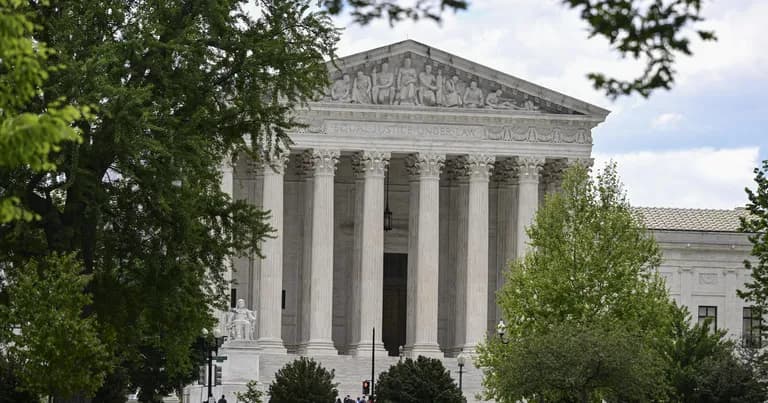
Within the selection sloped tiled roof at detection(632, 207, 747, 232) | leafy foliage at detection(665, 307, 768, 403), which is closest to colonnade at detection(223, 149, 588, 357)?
sloped tiled roof at detection(632, 207, 747, 232)

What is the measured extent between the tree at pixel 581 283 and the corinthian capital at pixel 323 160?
27716 mm

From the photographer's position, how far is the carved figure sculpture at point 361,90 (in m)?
85.2

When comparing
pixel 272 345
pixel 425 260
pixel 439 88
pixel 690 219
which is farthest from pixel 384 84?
pixel 690 219

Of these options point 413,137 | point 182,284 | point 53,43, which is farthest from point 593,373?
point 413,137

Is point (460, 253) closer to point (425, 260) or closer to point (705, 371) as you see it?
point (425, 260)

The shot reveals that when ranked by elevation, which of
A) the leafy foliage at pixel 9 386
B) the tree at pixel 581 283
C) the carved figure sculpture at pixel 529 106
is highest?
the carved figure sculpture at pixel 529 106

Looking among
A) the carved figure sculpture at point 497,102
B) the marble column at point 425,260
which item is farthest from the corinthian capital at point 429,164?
the carved figure sculpture at point 497,102

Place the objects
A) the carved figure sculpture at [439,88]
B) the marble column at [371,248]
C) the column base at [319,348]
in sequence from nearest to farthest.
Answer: the column base at [319,348] → the marble column at [371,248] → the carved figure sculpture at [439,88]

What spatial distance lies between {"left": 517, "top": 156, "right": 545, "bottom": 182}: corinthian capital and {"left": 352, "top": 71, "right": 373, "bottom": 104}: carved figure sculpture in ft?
28.4

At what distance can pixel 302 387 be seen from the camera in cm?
6344

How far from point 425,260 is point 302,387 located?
23454 millimetres

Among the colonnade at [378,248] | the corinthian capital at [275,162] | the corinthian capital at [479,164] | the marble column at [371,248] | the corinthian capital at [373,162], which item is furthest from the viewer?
the corinthian capital at [479,164]

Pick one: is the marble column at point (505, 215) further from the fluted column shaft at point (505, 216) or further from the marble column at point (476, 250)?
the marble column at point (476, 250)

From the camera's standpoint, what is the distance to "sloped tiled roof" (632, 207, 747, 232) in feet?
327
